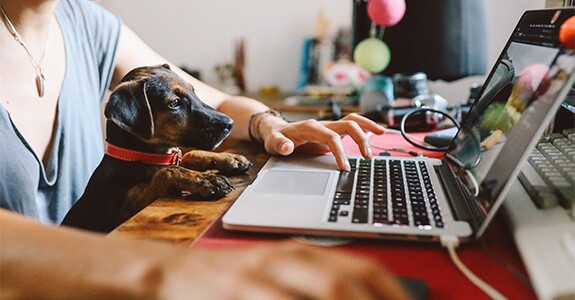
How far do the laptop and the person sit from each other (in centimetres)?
12

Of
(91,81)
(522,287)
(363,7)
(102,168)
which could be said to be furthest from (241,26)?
(522,287)

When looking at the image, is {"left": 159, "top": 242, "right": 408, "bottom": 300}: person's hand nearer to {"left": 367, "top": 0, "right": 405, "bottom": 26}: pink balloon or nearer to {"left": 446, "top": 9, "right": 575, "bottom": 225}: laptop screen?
{"left": 446, "top": 9, "right": 575, "bottom": 225}: laptop screen

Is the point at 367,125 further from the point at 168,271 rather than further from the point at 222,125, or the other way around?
the point at 168,271

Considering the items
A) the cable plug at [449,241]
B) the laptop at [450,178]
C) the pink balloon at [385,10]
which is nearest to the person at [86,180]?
the laptop at [450,178]

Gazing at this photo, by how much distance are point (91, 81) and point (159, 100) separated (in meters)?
0.37

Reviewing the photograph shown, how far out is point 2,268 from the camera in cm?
46

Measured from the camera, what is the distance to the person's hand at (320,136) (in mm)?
960

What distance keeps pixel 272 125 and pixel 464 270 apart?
2.07 ft

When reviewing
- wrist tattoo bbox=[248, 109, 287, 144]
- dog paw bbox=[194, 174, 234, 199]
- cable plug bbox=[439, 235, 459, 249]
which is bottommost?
wrist tattoo bbox=[248, 109, 287, 144]

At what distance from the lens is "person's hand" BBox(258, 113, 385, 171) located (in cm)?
96

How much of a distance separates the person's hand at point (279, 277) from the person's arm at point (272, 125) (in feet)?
1.71

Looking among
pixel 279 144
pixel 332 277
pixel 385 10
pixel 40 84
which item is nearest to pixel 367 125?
pixel 279 144

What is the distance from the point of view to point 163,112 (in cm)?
81

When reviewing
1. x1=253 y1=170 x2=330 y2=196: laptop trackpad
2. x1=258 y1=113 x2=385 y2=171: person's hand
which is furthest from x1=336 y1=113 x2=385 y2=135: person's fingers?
x1=253 y1=170 x2=330 y2=196: laptop trackpad
